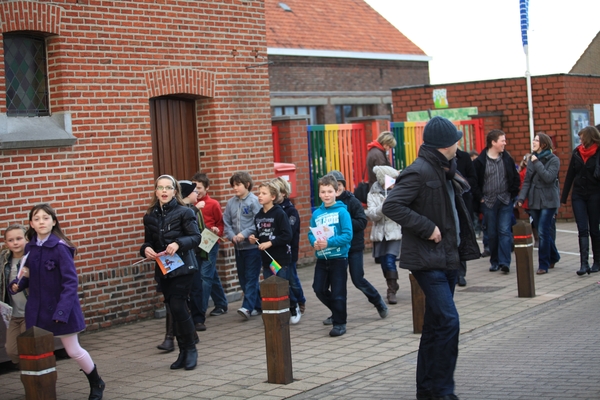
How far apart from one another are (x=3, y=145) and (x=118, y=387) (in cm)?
320

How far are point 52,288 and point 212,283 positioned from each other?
145 inches

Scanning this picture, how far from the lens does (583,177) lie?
1220cm

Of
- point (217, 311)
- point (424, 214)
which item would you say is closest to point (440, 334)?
point (424, 214)

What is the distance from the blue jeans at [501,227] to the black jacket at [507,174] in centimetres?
21

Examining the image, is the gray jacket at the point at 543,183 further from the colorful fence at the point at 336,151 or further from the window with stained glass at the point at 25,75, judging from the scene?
the window with stained glass at the point at 25,75

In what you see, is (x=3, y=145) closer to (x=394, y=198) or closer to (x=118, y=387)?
(x=118, y=387)

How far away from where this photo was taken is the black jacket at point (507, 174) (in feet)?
41.4

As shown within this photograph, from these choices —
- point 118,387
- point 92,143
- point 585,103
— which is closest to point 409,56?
point 585,103

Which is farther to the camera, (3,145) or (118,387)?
(3,145)

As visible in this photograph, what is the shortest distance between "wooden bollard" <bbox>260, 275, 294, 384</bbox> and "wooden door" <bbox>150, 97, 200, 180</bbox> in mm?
4442

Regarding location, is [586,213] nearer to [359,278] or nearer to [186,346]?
[359,278]

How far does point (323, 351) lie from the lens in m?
8.55

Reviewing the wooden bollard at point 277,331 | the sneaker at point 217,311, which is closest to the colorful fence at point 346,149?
the sneaker at point 217,311

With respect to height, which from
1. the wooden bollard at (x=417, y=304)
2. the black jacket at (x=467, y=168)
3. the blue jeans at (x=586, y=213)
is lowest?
the wooden bollard at (x=417, y=304)
